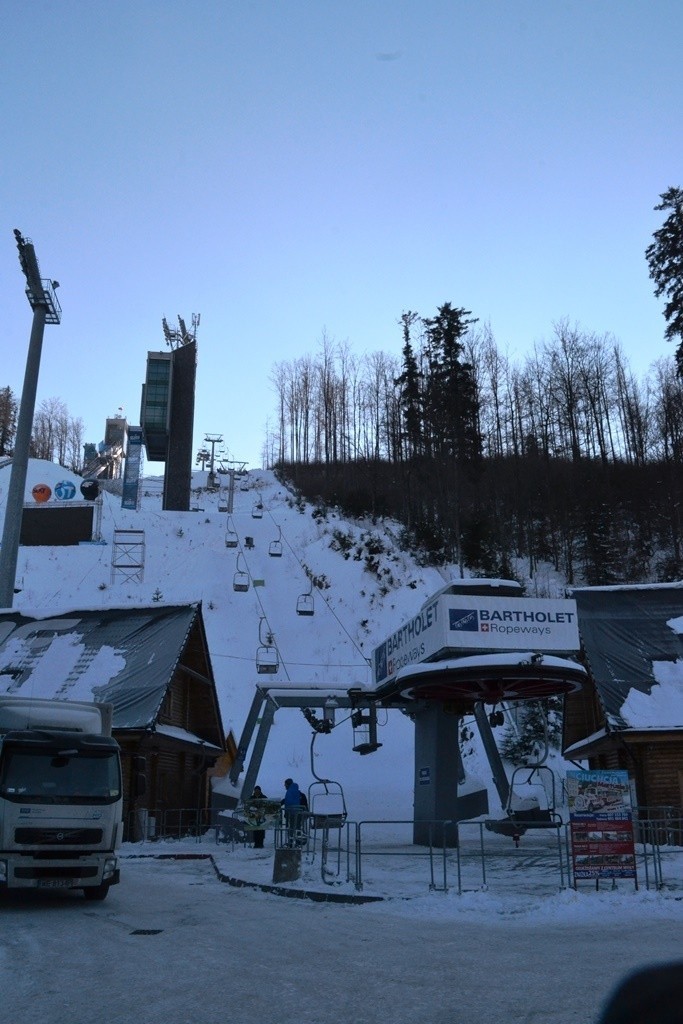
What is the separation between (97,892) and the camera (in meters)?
14.7

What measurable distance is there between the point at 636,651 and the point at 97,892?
19.0 metres

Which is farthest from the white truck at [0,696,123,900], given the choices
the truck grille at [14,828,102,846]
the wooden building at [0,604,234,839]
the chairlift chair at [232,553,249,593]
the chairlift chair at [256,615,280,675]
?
the chairlift chair at [232,553,249,593]

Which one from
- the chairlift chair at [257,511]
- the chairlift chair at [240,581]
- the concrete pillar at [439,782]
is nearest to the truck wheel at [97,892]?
the concrete pillar at [439,782]

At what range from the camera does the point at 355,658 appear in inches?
1986

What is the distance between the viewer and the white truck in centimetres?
1393

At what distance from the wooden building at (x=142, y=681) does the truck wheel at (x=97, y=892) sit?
36.4 ft

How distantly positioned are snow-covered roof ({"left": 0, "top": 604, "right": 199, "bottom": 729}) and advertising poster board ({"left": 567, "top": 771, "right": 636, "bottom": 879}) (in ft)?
49.5

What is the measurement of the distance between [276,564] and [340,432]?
29.2m

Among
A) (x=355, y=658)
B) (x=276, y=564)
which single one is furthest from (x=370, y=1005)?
(x=276, y=564)

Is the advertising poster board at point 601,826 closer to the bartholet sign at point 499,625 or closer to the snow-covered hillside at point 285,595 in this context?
the bartholet sign at point 499,625

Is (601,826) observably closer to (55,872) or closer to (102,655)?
(55,872)

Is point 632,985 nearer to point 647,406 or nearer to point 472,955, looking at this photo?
point 472,955

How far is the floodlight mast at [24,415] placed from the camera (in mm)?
36156

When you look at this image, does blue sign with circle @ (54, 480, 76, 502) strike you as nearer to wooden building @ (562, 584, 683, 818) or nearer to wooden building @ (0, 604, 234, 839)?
wooden building @ (0, 604, 234, 839)
